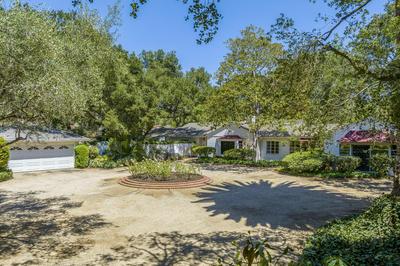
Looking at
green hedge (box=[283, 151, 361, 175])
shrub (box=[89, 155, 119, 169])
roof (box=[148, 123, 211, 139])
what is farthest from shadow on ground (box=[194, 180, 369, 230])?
roof (box=[148, 123, 211, 139])

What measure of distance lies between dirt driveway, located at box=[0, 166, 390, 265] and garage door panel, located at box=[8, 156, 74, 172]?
4.01 meters

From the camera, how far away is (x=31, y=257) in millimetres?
7727

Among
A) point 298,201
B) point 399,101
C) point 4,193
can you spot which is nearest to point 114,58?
point 4,193

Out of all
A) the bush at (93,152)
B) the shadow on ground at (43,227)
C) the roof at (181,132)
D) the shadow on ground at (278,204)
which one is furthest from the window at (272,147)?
the shadow on ground at (43,227)

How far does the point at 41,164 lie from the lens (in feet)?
81.5

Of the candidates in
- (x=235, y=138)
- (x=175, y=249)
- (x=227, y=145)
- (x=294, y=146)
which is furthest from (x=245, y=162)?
(x=175, y=249)

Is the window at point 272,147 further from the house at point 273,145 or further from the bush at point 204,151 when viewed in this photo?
the bush at point 204,151

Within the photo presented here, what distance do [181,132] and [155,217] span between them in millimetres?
30092

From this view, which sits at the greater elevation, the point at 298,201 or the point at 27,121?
the point at 27,121

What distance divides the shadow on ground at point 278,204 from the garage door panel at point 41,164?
48.6 ft

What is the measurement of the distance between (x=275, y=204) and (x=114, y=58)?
18.6m

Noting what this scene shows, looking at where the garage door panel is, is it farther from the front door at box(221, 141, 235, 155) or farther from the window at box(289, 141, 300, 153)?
the window at box(289, 141, 300, 153)

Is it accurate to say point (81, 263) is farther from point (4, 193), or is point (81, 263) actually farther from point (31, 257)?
point (4, 193)

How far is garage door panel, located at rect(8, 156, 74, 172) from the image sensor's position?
2348 centimetres
